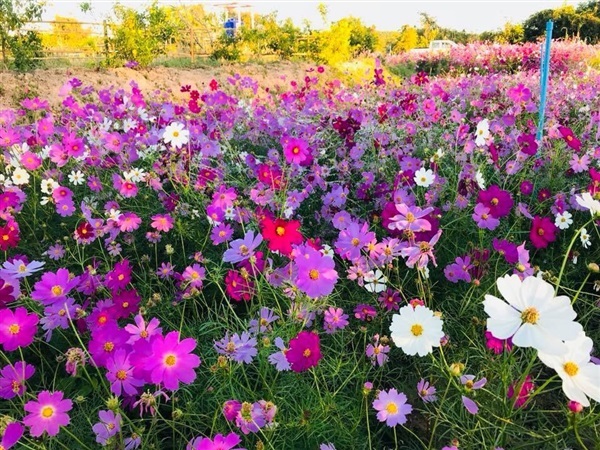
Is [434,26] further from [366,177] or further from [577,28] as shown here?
[366,177]

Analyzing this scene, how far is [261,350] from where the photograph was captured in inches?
48.7

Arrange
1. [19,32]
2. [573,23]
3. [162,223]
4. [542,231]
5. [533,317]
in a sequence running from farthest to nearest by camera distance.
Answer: [573,23] < [19,32] < [162,223] < [542,231] < [533,317]

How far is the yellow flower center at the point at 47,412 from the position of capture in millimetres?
972

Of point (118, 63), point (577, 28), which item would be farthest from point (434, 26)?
point (118, 63)

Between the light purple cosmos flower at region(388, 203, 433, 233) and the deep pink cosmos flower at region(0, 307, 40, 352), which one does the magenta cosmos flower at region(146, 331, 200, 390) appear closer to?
the deep pink cosmos flower at region(0, 307, 40, 352)

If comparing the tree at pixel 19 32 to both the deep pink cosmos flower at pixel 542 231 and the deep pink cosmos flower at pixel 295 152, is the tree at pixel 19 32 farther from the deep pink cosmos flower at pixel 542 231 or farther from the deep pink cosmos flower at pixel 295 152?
the deep pink cosmos flower at pixel 542 231

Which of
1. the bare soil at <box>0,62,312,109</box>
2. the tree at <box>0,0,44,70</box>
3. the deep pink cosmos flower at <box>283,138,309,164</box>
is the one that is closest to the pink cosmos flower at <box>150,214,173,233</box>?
the deep pink cosmos flower at <box>283,138,309,164</box>

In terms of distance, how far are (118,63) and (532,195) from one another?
8.45 metres

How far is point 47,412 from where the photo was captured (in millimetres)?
975

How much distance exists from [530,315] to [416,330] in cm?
23

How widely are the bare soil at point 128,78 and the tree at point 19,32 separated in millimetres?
301

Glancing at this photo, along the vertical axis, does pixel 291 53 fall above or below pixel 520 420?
above

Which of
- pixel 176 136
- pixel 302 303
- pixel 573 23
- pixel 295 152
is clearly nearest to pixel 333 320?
pixel 302 303

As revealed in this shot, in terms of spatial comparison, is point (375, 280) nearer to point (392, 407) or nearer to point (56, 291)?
point (392, 407)
